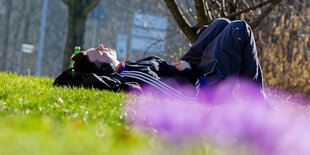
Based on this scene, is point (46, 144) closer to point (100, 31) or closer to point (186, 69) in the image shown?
point (186, 69)

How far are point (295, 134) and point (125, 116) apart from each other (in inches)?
50.3

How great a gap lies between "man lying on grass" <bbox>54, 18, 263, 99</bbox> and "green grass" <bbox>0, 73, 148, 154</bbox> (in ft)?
1.57

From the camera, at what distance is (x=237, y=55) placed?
5.30 m

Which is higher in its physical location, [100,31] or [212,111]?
[212,111]

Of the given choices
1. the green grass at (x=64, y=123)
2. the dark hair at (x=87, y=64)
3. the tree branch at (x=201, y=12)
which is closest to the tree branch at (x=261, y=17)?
the tree branch at (x=201, y=12)

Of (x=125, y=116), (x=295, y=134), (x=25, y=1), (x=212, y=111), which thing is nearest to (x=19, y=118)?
(x=125, y=116)

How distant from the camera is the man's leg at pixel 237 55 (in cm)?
529

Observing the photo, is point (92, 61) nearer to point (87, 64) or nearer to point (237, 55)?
point (87, 64)

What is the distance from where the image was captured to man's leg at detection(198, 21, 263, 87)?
529 centimetres

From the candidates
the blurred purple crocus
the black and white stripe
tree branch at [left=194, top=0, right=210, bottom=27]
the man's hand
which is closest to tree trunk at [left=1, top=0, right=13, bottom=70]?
tree branch at [left=194, top=0, right=210, bottom=27]

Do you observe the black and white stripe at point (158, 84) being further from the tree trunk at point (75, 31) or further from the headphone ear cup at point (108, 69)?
the tree trunk at point (75, 31)

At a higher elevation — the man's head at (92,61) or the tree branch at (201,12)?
A: the tree branch at (201,12)

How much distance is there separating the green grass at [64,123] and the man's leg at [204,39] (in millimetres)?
1443

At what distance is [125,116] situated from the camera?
3.85 metres
